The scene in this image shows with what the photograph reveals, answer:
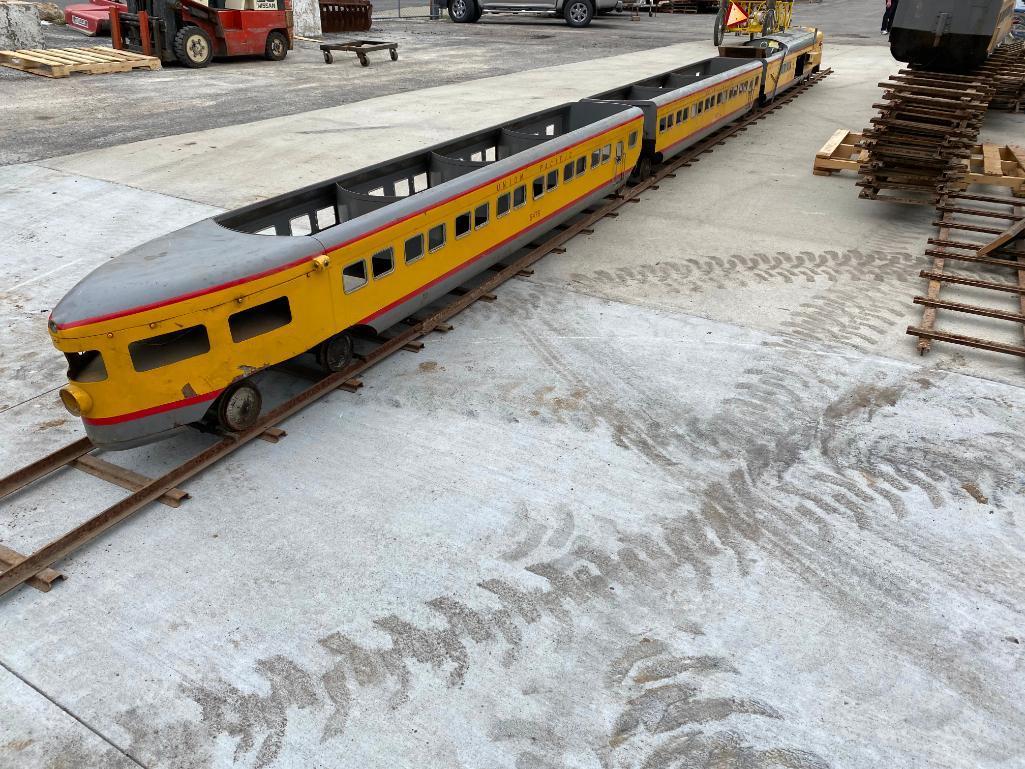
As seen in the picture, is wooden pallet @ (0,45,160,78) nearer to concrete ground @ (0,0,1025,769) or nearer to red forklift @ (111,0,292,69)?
red forklift @ (111,0,292,69)

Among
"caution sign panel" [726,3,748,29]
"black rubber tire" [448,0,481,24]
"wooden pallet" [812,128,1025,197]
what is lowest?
"wooden pallet" [812,128,1025,197]

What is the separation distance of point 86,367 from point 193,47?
79.5 ft

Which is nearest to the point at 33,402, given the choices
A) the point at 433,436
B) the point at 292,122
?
the point at 433,436

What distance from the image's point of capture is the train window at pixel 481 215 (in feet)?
31.6

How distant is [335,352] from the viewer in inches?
316

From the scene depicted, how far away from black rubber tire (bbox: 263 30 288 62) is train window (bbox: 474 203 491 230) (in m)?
22.6

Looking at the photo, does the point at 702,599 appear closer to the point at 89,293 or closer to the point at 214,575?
the point at 214,575

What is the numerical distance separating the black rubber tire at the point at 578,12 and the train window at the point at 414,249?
3775 cm

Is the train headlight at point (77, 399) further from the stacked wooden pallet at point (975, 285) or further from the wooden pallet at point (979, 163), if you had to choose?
the wooden pallet at point (979, 163)

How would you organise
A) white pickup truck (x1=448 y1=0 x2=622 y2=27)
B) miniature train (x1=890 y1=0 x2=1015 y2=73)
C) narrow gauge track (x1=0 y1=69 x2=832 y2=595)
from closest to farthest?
1. narrow gauge track (x1=0 y1=69 x2=832 y2=595)
2. miniature train (x1=890 y1=0 x2=1015 y2=73)
3. white pickup truck (x1=448 y1=0 x2=622 y2=27)

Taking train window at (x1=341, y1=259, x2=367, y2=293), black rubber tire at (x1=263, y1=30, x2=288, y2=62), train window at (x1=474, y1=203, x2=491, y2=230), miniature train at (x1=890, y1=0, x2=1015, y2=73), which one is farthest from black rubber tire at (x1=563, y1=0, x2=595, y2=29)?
train window at (x1=341, y1=259, x2=367, y2=293)

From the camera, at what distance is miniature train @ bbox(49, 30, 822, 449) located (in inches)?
242

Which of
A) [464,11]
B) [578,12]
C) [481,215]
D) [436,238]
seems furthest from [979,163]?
[464,11]

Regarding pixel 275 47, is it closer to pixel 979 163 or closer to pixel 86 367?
pixel 979 163
